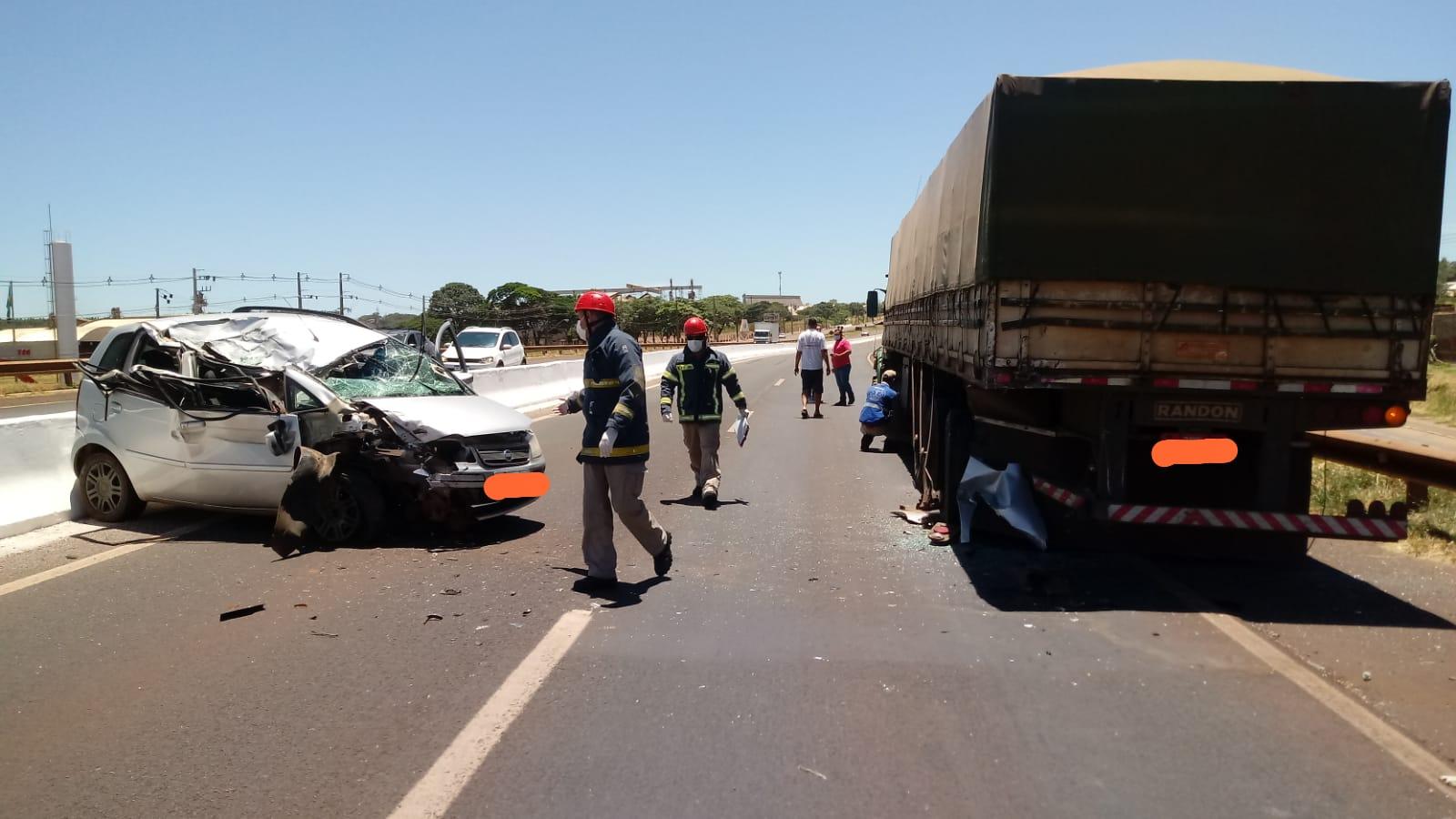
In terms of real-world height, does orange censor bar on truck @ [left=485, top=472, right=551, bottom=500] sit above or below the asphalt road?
above

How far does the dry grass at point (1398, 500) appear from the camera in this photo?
8.04 metres

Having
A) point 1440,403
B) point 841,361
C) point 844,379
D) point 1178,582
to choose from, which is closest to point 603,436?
point 1178,582

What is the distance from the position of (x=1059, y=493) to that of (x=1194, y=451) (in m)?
0.86

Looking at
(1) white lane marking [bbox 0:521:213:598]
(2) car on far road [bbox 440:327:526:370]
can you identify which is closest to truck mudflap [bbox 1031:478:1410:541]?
(1) white lane marking [bbox 0:521:213:598]

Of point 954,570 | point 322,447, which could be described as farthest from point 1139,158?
point 322,447

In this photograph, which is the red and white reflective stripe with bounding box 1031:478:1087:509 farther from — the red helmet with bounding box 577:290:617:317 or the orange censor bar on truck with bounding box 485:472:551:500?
the orange censor bar on truck with bounding box 485:472:551:500

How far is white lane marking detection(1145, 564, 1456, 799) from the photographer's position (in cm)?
398

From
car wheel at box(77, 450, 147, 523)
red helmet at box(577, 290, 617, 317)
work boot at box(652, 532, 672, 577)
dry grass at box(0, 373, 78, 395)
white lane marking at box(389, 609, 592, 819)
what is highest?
red helmet at box(577, 290, 617, 317)

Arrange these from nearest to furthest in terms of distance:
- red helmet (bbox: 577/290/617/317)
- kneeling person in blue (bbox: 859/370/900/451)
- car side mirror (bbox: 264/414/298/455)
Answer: red helmet (bbox: 577/290/617/317), car side mirror (bbox: 264/414/298/455), kneeling person in blue (bbox: 859/370/900/451)

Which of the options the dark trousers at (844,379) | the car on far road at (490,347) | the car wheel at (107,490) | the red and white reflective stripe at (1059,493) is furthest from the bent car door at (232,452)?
the car on far road at (490,347)

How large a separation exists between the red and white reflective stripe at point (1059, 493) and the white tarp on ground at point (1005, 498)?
189 mm

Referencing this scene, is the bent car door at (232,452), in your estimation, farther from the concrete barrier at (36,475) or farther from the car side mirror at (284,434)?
the concrete barrier at (36,475)

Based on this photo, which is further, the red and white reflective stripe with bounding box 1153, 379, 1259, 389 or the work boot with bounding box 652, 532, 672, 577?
the work boot with bounding box 652, 532, 672, 577

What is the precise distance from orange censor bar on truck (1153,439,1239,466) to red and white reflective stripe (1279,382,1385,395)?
491 millimetres
